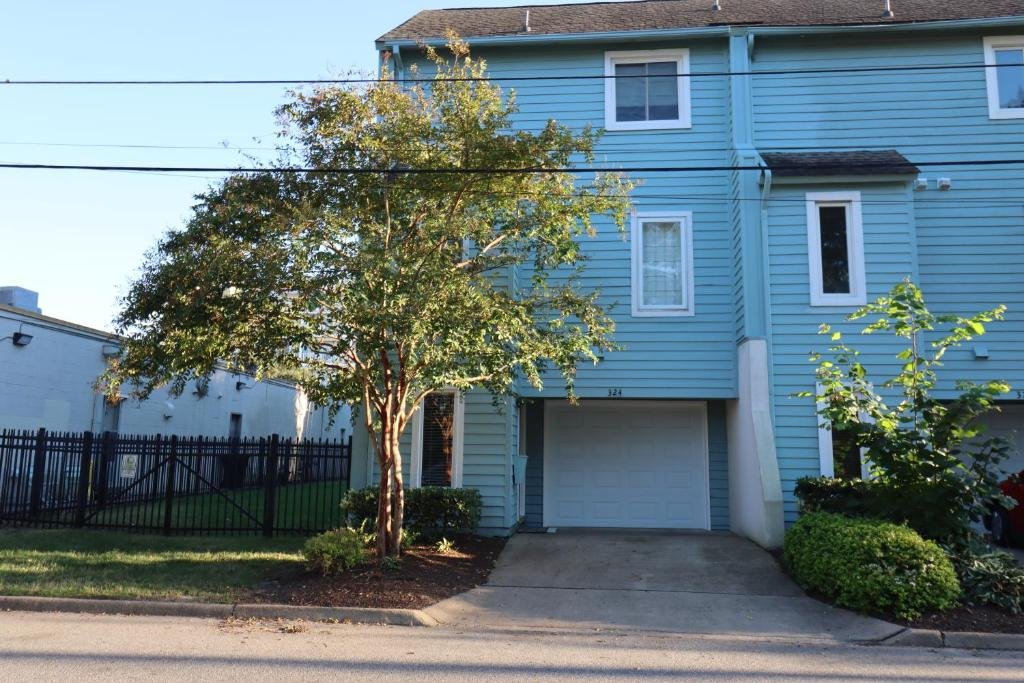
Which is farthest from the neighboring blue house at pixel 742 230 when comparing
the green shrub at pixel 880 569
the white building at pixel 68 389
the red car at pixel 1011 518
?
the white building at pixel 68 389

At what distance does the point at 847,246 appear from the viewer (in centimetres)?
1230

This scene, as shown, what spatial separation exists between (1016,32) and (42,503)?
62.6 feet

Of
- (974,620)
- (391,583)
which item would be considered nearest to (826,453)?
(974,620)

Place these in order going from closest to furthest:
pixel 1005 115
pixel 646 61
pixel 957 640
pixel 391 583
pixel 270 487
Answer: pixel 957 640 → pixel 391 583 → pixel 270 487 → pixel 1005 115 → pixel 646 61

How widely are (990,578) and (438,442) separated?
7580 millimetres

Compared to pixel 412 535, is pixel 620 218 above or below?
above

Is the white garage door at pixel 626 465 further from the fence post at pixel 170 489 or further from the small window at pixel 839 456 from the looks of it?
the fence post at pixel 170 489

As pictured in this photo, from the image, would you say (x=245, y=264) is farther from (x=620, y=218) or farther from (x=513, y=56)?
(x=513, y=56)

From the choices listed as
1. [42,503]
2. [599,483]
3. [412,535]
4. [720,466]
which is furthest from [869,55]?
[42,503]

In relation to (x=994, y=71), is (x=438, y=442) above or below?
below

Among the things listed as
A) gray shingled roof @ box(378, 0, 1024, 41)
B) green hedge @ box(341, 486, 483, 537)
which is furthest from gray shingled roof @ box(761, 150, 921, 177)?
green hedge @ box(341, 486, 483, 537)

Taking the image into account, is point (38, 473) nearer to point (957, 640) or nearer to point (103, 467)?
point (103, 467)

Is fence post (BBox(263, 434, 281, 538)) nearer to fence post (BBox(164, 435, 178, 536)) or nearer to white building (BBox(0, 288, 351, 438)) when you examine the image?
white building (BBox(0, 288, 351, 438))

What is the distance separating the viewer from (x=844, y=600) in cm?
805
